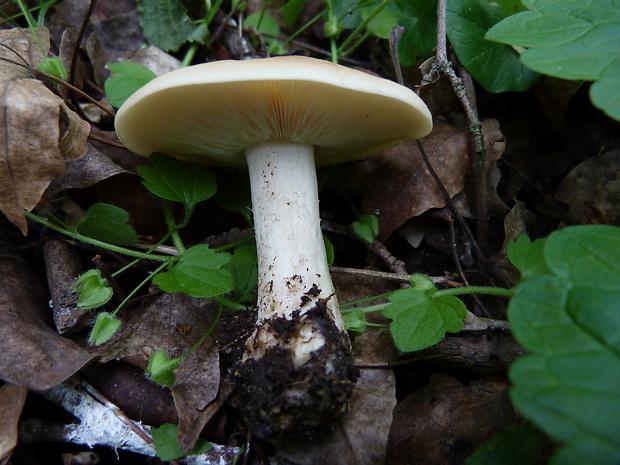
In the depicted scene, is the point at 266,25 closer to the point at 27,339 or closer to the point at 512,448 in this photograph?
the point at 27,339

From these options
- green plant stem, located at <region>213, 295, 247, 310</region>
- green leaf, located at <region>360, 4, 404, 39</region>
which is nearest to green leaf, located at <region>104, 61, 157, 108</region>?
green plant stem, located at <region>213, 295, 247, 310</region>

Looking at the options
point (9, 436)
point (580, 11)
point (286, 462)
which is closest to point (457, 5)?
point (580, 11)

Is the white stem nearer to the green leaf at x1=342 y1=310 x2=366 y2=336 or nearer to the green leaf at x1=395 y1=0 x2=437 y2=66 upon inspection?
the green leaf at x1=342 y1=310 x2=366 y2=336

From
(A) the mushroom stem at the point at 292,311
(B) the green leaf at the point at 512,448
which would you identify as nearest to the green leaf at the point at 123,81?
(A) the mushroom stem at the point at 292,311

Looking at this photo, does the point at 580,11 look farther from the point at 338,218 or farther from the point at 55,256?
the point at 55,256

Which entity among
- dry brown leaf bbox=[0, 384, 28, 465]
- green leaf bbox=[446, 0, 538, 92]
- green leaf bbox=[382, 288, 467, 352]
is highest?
green leaf bbox=[446, 0, 538, 92]

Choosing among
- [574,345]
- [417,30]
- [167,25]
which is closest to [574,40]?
[417,30]
